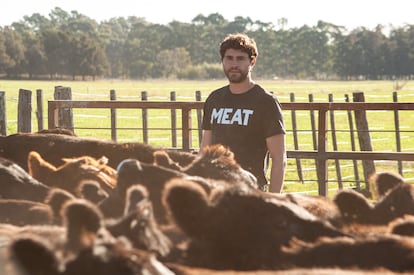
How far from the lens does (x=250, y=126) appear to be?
6211 millimetres

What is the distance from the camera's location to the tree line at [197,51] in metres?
102

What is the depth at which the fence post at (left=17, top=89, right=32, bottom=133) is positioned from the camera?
12.8 m

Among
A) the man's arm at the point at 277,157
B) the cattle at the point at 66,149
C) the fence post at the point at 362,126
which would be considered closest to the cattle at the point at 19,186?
the cattle at the point at 66,149

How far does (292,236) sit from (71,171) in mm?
1794

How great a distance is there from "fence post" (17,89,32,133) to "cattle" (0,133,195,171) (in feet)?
22.5

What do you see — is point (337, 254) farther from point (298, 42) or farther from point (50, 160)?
point (298, 42)

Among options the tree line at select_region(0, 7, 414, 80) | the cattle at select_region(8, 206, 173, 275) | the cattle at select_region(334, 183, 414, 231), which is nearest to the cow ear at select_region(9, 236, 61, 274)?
the cattle at select_region(8, 206, 173, 275)

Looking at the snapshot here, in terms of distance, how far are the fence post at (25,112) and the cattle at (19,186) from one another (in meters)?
8.49

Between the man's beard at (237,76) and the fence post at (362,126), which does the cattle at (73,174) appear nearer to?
the man's beard at (237,76)

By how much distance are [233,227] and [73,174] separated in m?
1.73

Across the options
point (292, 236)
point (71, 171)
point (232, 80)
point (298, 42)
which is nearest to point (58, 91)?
point (232, 80)

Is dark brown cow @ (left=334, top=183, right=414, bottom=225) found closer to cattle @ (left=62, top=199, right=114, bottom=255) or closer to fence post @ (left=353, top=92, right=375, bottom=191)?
cattle @ (left=62, top=199, right=114, bottom=255)

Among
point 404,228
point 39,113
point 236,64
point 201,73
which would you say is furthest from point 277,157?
point 201,73

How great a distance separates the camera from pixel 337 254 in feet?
8.64
